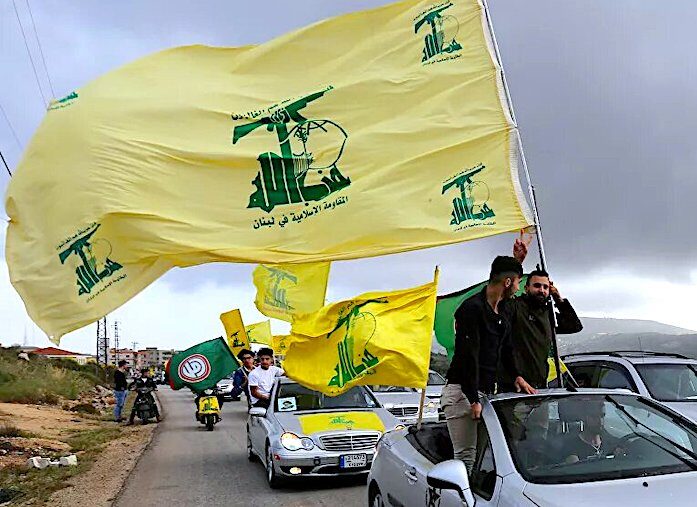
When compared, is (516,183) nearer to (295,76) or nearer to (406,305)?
(295,76)

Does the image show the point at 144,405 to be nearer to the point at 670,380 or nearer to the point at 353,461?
the point at 353,461

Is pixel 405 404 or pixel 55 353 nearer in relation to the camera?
pixel 405 404

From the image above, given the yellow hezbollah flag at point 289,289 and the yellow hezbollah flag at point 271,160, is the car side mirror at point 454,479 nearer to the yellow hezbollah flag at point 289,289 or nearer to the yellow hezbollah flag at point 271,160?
the yellow hezbollah flag at point 271,160

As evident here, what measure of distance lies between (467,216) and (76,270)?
2.96 metres

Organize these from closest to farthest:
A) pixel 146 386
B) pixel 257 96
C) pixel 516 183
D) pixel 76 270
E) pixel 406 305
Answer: pixel 76 270
pixel 516 183
pixel 257 96
pixel 406 305
pixel 146 386

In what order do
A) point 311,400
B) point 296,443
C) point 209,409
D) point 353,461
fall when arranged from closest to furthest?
point 353,461, point 296,443, point 311,400, point 209,409

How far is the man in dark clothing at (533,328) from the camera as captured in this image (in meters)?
5.87

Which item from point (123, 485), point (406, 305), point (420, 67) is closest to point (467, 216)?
point (420, 67)

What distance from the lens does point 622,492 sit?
12.5ft

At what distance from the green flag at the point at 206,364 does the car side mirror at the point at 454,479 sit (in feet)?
42.6

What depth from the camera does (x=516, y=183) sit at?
5.90 m

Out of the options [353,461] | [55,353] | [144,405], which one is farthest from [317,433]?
[55,353]

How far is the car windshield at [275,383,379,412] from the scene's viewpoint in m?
11.0

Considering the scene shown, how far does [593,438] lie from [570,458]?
0.31 meters
